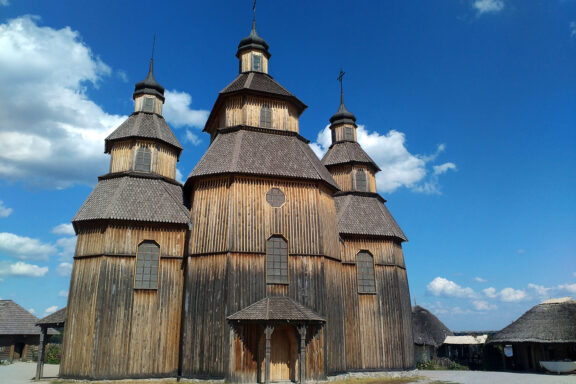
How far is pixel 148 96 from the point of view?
2500 cm

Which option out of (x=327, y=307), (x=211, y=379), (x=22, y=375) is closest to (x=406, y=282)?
(x=327, y=307)

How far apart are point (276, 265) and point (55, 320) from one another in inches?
436

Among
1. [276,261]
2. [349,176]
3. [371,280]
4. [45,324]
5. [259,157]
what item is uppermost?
[349,176]

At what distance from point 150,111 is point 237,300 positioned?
13244 millimetres

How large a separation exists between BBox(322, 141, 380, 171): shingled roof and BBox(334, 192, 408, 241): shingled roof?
2098 millimetres

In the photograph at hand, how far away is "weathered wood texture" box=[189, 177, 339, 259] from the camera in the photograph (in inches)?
712

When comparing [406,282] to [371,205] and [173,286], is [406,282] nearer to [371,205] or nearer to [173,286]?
[371,205]

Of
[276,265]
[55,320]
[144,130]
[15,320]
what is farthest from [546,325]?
[15,320]

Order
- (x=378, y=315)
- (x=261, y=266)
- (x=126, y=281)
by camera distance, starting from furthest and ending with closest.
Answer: (x=378, y=315)
(x=126, y=281)
(x=261, y=266)

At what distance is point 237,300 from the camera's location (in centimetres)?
1723

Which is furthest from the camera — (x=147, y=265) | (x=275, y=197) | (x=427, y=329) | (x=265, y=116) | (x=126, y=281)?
(x=427, y=329)

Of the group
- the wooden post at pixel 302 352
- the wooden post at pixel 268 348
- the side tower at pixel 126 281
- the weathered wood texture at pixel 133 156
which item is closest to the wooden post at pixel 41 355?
the side tower at pixel 126 281

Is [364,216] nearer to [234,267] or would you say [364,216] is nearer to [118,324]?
[234,267]

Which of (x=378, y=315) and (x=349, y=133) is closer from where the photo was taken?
(x=378, y=315)
